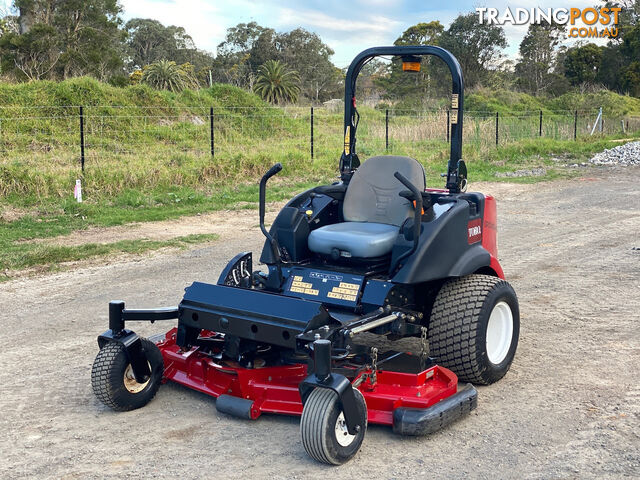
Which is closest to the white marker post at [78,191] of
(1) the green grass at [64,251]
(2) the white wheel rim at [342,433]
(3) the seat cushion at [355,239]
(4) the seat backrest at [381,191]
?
(1) the green grass at [64,251]

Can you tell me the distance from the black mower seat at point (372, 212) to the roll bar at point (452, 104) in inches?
9.6

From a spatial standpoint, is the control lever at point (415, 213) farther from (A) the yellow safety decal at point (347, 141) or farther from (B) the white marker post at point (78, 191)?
(B) the white marker post at point (78, 191)

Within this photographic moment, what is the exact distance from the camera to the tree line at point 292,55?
31.8 metres

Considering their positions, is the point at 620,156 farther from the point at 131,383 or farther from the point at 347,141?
the point at 131,383

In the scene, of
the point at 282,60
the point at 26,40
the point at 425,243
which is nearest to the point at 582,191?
the point at 425,243

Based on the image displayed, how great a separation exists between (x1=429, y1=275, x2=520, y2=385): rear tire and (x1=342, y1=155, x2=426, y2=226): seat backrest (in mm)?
679

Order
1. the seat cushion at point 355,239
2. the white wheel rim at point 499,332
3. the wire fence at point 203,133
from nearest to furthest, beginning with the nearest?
the seat cushion at point 355,239
the white wheel rim at point 499,332
the wire fence at point 203,133

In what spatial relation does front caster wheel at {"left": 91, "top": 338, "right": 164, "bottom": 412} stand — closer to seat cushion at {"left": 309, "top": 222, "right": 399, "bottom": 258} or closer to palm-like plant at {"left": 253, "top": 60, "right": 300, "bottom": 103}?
seat cushion at {"left": 309, "top": 222, "right": 399, "bottom": 258}

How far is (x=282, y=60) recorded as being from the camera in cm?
5144

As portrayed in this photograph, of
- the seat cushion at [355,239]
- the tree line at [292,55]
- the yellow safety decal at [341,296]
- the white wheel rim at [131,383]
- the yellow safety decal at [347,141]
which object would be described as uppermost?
the tree line at [292,55]

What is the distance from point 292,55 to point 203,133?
109ft

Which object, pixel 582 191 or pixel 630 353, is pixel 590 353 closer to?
pixel 630 353

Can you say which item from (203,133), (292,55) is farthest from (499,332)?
(292,55)

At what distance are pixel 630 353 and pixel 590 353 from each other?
29cm
